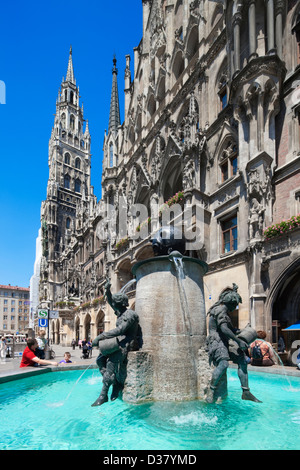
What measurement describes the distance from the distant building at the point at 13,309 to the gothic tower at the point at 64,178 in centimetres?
3701

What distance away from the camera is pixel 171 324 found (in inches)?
248

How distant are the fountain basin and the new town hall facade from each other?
28.0 feet

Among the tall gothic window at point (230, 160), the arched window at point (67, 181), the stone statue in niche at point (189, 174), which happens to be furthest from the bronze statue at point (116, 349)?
the arched window at point (67, 181)

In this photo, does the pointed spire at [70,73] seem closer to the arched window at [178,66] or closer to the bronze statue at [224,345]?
the arched window at [178,66]

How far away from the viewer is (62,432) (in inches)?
175

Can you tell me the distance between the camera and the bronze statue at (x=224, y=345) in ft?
18.4

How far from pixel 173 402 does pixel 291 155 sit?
516 inches

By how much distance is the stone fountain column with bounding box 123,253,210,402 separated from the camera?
5980mm

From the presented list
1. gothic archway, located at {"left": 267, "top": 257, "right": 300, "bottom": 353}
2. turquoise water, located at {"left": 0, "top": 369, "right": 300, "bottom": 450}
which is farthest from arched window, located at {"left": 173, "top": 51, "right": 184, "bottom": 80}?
turquoise water, located at {"left": 0, "top": 369, "right": 300, "bottom": 450}

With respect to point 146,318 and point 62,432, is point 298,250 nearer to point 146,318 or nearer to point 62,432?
point 146,318

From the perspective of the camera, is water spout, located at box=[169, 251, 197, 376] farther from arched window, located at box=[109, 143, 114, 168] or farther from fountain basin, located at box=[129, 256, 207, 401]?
arched window, located at box=[109, 143, 114, 168]

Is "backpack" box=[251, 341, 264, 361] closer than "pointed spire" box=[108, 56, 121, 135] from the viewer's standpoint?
Yes

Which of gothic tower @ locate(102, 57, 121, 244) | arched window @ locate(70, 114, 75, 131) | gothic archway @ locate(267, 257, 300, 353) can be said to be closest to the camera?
gothic archway @ locate(267, 257, 300, 353)
